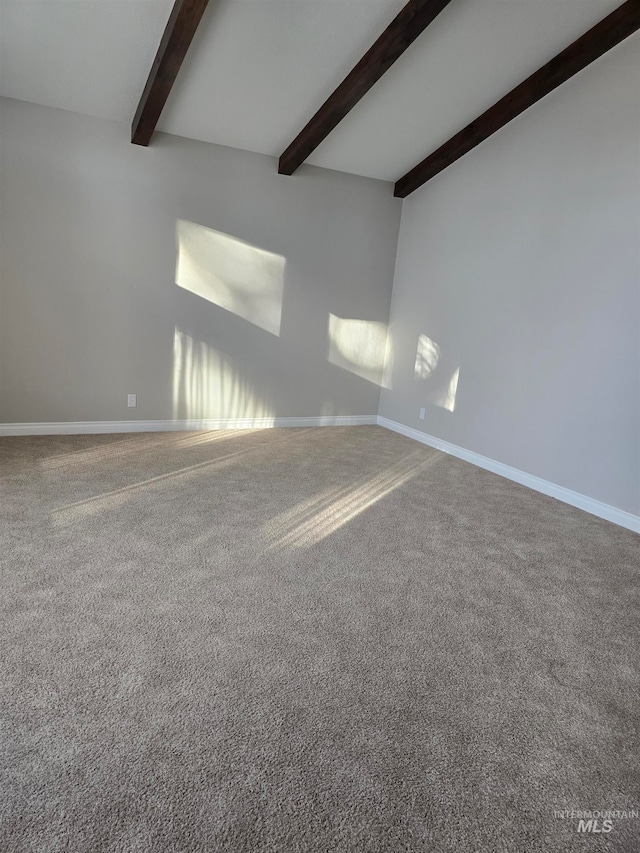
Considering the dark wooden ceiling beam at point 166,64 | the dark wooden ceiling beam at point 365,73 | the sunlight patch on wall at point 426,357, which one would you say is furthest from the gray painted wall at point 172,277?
the sunlight patch on wall at point 426,357

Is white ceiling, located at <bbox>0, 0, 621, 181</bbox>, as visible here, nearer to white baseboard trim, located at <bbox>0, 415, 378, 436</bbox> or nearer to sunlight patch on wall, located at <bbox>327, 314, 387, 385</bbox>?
sunlight patch on wall, located at <bbox>327, 314, 387, 385</bbox>

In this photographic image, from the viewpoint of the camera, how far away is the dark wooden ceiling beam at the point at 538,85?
10.2ft

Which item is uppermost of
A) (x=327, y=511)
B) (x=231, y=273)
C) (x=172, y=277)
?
(x=231, y=273)

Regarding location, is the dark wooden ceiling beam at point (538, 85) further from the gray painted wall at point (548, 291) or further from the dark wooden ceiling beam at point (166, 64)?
the dark wooden ceiling beam at point (166, 64)

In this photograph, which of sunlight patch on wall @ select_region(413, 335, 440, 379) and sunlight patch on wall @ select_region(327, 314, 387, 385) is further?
sunlight patch on wall @ select_region(327, 314, 387, 385)

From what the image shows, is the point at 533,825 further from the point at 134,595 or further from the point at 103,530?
the point at 103,530

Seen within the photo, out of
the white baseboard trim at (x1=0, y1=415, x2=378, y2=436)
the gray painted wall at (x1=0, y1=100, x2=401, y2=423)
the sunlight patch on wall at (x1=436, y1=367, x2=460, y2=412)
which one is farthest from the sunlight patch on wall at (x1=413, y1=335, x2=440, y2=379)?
the white baseboard trim at (x1=0, y1=415, x2=378, y2=436)

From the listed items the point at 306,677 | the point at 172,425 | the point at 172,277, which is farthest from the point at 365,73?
the point at 306,677

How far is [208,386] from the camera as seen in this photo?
498 cm

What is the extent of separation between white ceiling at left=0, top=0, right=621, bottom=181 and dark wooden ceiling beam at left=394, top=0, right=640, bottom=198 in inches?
2.4

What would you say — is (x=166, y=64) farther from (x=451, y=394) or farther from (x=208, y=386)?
(x=451, y=394)

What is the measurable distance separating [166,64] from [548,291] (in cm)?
300

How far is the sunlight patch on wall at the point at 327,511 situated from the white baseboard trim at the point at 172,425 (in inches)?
69.1

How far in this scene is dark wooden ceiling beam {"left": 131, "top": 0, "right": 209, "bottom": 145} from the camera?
300 cm
